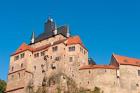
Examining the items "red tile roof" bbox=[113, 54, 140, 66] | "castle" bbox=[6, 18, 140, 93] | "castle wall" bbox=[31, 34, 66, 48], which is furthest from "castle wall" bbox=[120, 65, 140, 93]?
"castle wall" bbox=[31, 34, 66, 48]

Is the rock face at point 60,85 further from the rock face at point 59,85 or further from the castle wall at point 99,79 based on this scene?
the castle wall at point 99,79

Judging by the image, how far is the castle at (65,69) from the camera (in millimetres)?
88500

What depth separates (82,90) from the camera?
285 feet

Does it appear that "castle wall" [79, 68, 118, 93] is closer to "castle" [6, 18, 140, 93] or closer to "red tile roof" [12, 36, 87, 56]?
"castle" [6, 18, 140, 93]

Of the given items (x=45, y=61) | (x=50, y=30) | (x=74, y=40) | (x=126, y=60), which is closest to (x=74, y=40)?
(x=74, y=40)

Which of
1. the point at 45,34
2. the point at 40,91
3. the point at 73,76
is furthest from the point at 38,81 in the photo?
the point at 45,34

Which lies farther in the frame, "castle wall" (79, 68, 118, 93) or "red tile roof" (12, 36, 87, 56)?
"red tile roof" (12, 36, 87, 56)

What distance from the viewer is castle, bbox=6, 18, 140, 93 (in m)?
88.5

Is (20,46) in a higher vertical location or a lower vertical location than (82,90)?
higher

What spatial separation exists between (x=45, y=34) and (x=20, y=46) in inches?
303

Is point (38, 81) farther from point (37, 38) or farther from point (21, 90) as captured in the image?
point (37, 38)

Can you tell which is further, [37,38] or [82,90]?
[37,38]

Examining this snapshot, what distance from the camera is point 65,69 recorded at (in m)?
89.3

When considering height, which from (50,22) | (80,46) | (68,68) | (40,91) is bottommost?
(40,91)
